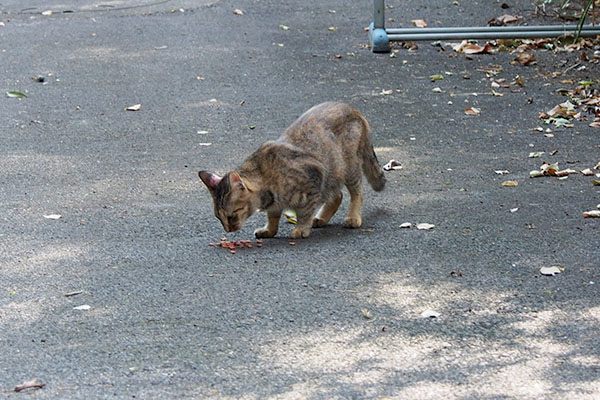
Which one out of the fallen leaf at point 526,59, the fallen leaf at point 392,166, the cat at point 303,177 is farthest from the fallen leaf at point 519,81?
the cat at point 303,177

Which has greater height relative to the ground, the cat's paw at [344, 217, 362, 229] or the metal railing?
the metal railing

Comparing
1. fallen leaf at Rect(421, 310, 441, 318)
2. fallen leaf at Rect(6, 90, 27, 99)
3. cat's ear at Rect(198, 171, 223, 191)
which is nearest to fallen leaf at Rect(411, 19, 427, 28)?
fallen leaf at Rect(6, 90, 27, 99)

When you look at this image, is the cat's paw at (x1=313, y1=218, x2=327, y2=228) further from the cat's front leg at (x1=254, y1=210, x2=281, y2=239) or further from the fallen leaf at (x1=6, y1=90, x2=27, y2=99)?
the fallen leaf at (x1=6, y1=90, x2=27, y2=99)

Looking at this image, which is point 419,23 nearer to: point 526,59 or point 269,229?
point 526,59

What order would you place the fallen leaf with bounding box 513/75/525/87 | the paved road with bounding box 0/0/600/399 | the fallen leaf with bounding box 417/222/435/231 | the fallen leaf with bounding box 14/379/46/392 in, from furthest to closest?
the fallen leaf with bounding box 513/75/525/87 < the fallen leaf with bounding box 417/222/435/231 < the paved road with bounding box 0/0/600/399 < the fallen leaf with bounding box 14/379/46/392

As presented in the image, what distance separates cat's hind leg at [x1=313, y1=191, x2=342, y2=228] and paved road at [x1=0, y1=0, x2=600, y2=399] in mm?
98

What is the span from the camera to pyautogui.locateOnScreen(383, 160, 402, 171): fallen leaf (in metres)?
7.70

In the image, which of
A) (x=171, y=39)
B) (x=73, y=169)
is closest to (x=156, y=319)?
(x=73, y=169)

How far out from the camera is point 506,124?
8.91 metres

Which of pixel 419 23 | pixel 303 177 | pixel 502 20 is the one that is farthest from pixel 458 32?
pixel 303 177

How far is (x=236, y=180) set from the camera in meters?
6.01

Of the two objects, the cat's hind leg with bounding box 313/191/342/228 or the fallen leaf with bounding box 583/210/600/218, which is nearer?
the fallen leaf with bounding box 583/210/600/218

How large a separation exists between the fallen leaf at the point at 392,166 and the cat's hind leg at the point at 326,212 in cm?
111

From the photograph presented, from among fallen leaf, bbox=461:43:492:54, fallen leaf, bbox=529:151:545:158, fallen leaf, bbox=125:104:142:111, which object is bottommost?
fallen leaf, bbox=461:43:492:54
